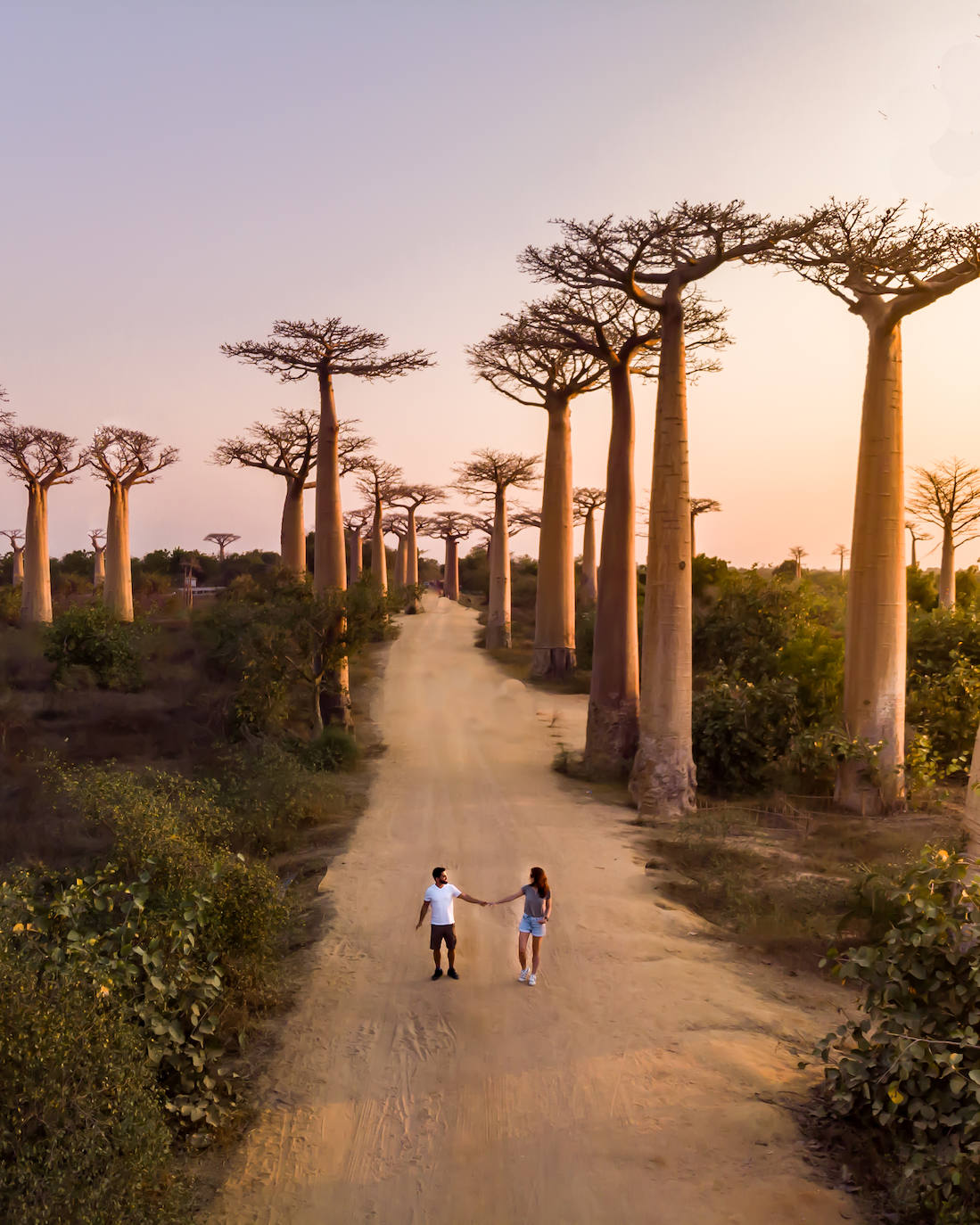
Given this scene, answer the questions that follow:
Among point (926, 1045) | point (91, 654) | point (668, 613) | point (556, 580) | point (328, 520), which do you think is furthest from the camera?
point (556, 580)

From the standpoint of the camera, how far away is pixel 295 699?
63.6 ft

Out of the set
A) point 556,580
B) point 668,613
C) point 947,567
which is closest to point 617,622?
point 668,613

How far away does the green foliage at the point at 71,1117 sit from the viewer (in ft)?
11.7

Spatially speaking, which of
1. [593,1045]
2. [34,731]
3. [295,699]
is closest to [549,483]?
[295,699]

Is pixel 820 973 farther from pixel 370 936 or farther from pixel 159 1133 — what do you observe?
pixel 159 1133

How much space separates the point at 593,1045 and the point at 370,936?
256cm

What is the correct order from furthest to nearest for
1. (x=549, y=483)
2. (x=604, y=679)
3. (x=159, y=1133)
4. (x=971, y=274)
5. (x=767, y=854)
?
1. (x=549, y=483)
2. (x=604, y=679)
3. (x=971, y=274)
4. (x=767, y=854)
5. (x=159, y=1133)

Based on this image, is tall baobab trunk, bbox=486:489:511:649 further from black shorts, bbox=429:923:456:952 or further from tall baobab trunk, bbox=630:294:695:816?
black shorts, bbox=429:923:456:952

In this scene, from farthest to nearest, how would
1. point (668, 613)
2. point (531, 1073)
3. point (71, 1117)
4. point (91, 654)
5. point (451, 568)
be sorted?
point (451, 568), point (91, 654), point (668, 613), point (531, 1073), point (71, 1117)

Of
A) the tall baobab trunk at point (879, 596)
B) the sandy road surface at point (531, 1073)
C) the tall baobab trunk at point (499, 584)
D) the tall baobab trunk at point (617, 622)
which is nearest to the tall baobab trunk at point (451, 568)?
the tall baobab trunk at point (499, 584)

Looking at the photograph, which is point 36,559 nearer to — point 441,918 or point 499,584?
point 499,584

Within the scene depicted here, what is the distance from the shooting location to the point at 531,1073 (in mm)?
5555

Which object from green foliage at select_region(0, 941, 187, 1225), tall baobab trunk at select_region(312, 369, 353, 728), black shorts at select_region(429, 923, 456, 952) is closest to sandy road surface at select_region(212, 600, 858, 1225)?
black shorts at select_region(429, 923, 456, 952)

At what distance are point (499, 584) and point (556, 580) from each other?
7.12 m
